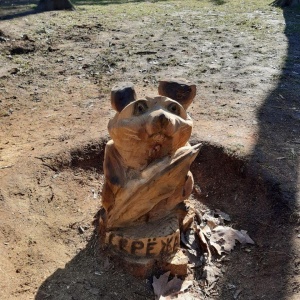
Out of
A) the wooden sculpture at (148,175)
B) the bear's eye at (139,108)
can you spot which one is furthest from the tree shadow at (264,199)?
the bear's eye at (139,108)

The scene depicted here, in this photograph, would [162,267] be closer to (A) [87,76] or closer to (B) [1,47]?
(A) [87,76]

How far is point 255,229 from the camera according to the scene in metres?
3.89

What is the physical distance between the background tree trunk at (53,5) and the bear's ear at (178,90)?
8.98 m

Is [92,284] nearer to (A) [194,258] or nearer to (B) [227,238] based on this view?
(A) [194,258]

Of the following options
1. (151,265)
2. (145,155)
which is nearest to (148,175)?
(145,155)

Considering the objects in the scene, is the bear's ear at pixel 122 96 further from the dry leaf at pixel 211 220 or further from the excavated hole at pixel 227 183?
the excavated hole at pixel 227 183

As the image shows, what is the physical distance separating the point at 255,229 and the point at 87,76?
3925 millimetres

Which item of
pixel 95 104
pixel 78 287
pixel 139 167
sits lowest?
pixel 78 287

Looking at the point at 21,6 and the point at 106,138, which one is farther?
the point at 21,6

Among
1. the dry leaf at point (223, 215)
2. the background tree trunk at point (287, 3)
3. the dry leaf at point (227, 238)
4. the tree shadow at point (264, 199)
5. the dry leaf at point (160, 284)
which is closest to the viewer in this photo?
the dry leaf at point (160, 284)

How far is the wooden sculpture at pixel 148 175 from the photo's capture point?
2.88 metres

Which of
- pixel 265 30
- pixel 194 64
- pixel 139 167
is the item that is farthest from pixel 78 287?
pixel 265 30

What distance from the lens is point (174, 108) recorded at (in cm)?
294

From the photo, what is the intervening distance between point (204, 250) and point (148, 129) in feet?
4.28
